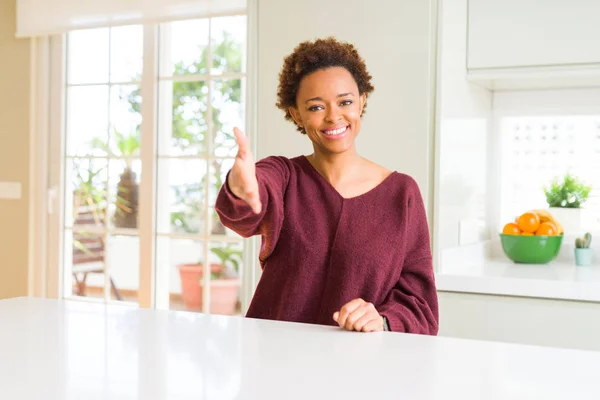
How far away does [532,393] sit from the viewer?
795mm

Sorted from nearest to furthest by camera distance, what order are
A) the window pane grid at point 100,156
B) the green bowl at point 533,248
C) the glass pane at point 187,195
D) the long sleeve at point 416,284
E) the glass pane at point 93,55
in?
the long sleeve at point 416,284, the green bowl at point 533,248, the window pane grid at point 100,156, the glass pane at point 93,55, the glass pane at point 187,195

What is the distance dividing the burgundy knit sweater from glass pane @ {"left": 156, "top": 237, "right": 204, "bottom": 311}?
7.36ft

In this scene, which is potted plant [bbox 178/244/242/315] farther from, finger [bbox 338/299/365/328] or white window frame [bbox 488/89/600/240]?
finger [bbox 338/299/365/328]

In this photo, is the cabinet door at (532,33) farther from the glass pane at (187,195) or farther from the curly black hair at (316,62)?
the glass pane at (187,195)

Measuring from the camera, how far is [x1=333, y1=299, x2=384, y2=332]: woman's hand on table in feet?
3.78

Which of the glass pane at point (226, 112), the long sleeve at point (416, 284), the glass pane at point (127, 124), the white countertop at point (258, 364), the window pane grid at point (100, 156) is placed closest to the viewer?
the white countertop at point (258, 364)

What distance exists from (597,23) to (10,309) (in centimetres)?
194

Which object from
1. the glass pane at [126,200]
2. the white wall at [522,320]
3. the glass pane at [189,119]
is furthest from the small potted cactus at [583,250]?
the glass pane at [126,200]

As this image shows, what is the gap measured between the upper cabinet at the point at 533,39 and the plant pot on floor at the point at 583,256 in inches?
24.5

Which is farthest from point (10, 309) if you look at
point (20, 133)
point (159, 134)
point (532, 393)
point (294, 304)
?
point (20, 133)

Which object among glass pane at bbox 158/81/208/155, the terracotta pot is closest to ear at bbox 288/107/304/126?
the terracotta pot

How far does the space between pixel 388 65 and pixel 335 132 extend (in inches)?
41.7

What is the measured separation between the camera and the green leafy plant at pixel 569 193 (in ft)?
9.14

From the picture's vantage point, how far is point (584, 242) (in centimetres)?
264
